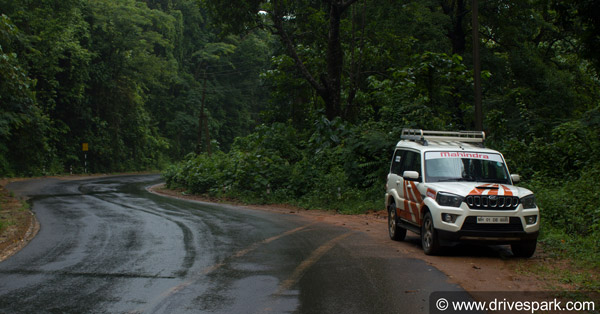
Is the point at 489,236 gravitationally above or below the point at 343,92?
below

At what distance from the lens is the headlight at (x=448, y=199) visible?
8.88 metres

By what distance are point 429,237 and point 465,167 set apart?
1.63 metres

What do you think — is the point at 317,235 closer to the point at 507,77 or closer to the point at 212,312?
the point at 212,312

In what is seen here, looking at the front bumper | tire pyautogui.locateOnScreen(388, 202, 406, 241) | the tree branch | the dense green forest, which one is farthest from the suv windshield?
the tree branch

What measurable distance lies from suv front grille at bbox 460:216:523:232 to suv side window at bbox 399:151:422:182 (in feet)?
5.54

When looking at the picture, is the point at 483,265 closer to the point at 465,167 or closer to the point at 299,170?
the point at 465,167

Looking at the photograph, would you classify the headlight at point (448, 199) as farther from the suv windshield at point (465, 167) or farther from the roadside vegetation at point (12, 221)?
the roadside vegetation at point (12, 221)

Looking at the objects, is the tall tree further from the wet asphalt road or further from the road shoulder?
the road shoulder

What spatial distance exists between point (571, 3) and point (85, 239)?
1050 cm

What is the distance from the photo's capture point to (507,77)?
28156 millimetres

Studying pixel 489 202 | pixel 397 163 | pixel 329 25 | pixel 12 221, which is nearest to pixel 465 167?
pixel 489 202

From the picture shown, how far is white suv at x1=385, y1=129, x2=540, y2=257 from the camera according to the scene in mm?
8750

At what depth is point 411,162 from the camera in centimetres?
1088

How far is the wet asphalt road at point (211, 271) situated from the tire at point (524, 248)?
6.14ft
